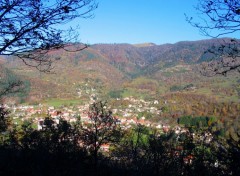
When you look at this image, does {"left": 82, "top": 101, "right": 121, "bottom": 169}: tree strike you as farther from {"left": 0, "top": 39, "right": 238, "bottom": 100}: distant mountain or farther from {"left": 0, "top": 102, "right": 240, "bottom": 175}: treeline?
{"left": 0, "top": 39, "right": 238, "bottom": 100}: distant mountain

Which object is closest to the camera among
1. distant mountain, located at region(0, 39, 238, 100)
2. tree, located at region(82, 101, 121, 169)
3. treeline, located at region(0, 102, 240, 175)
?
treeline, located at region(0, 102, 240, 175)

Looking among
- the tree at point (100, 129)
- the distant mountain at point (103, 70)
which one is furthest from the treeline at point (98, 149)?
the distant mountain at point (103, 70)

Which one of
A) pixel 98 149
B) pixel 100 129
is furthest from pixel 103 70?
pixel 98 149

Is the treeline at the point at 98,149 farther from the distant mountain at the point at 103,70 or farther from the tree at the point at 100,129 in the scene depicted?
the distant mountain at the point at 103,70

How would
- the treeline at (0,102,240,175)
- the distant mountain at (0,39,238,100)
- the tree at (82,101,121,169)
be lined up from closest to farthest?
the treeline at (0,102,240,175) → the tree at (82,101,121,169) → the distant mountain at (0,39,238,100)

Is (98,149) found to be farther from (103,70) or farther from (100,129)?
(103,70)

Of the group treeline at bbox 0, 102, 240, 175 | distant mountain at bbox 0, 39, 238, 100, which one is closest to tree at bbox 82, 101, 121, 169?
treeline at bbox 0, 102, 240, 175

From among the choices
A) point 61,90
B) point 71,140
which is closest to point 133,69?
point 61,90
